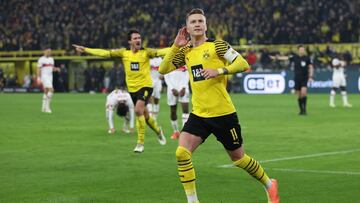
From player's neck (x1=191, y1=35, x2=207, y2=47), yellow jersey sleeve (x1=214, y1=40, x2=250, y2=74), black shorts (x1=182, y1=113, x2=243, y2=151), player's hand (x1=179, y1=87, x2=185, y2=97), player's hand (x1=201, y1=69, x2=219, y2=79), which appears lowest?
player's hand (x1=179, y1=87, x2=185, y2=97)

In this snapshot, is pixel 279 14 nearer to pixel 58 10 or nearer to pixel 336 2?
pixel 336 2

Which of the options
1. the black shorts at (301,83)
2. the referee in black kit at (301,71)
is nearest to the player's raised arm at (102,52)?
the referee in black kit at (301,71)

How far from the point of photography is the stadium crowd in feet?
161

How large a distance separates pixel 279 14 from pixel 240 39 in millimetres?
2975

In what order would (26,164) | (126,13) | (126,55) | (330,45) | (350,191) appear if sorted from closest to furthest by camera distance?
(350,191), (26,164), (126,55), (330,45), (126,13)

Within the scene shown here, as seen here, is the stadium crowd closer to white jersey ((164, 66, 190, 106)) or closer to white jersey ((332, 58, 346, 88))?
white jersey ((332, 58, 346, 88))

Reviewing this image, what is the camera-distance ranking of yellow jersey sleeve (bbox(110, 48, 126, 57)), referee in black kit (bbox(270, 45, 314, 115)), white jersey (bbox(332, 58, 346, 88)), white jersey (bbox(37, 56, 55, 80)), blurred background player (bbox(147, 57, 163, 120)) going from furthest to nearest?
1. white jersey (bbox(332, 58, 346, 88))
2. white jersey (bbox(37, 56, 55, 80))
3. referee in black kit (bbox(270, 45, 314, 115))
4. blurred background player (bbox(147, 57, 163, 120))
5. yellow jersey sleeve (bbox(110, 48, 126, 57))

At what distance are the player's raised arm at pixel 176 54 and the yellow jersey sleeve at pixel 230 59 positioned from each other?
400mm

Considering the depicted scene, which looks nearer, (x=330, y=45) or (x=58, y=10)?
(x=330, y=45)

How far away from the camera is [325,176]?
12.7 m

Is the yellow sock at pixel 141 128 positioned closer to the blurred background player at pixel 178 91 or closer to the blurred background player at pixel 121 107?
the blurred background player at pixel 178 91

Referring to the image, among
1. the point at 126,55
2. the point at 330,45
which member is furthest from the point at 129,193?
the point at 330,45

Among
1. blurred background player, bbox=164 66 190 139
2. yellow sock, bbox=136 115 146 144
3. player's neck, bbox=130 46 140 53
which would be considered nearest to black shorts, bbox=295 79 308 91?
blurred background player, bbox=164 66 190 139

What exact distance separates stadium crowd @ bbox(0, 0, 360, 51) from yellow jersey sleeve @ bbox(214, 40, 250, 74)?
3897 centimetres
